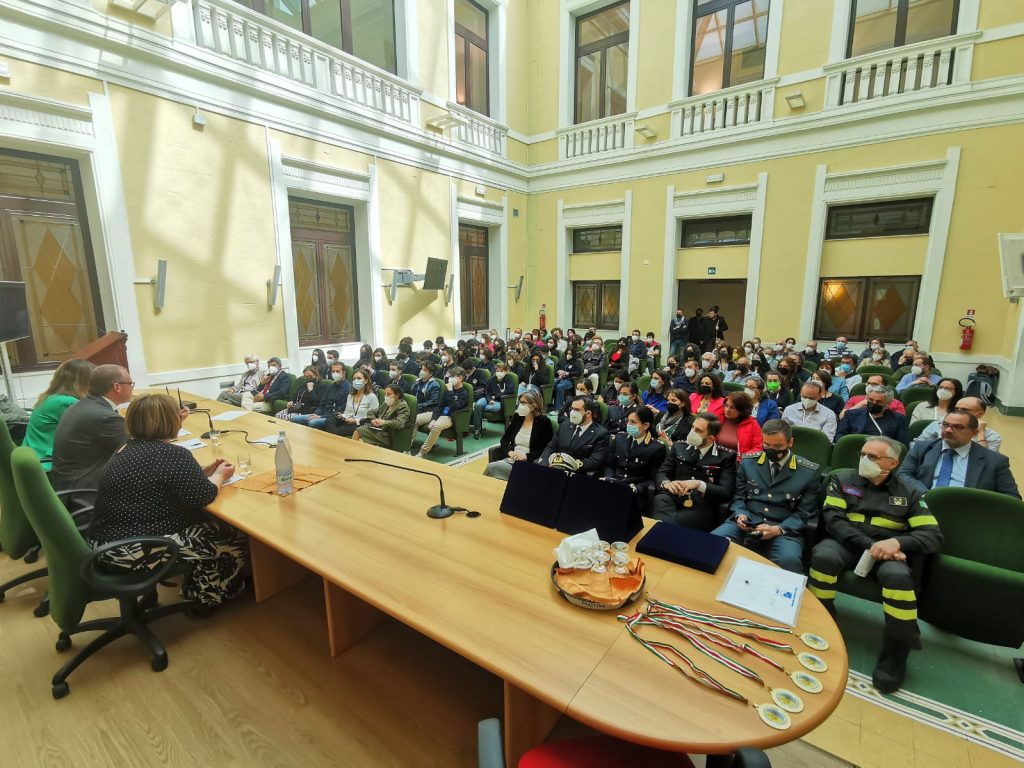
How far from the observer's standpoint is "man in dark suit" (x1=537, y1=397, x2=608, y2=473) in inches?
142

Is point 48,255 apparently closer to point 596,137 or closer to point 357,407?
point 357,407

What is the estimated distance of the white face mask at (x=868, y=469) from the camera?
2523 mm

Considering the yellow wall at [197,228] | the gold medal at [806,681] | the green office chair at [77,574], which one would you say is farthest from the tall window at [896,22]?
the green office chair at [77,574]

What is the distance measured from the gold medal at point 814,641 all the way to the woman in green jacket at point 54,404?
417 centimetres

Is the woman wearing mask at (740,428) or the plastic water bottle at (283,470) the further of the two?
the woman wearing mask at (740,428)

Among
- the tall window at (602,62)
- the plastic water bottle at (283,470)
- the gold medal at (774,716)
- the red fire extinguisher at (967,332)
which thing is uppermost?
the tall window at (602,62)

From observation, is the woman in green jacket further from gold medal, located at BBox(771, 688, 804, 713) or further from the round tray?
gold medal, located at BBox(771, 688, 804, 713)

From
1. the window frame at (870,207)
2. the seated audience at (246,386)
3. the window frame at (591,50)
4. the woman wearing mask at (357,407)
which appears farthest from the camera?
the window frame at (591,50)

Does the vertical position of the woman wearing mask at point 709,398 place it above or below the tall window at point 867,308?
below

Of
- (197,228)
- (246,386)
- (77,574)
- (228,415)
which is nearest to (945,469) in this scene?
(77,574)

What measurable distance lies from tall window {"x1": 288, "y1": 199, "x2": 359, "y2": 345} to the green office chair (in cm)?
707

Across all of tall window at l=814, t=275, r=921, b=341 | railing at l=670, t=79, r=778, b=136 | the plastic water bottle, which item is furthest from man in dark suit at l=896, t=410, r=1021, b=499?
railing at l=670, t=79, r=778, b=136

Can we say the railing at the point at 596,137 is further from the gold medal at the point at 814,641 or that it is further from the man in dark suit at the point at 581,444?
the gold medal at the point at 814,641

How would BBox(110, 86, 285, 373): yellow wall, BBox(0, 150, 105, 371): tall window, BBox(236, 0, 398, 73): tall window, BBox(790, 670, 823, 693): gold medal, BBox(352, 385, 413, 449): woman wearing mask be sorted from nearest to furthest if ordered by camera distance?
BBox(790, 670, 823, 693): gold medal, BBox(352, 385, 413, 449): woman wearing mask, BBox(0, 150, 105, 371): tall window, BBox(110, 86, 285, 373): yellow wall, BBox(236, 0, 398, 73): tall window
